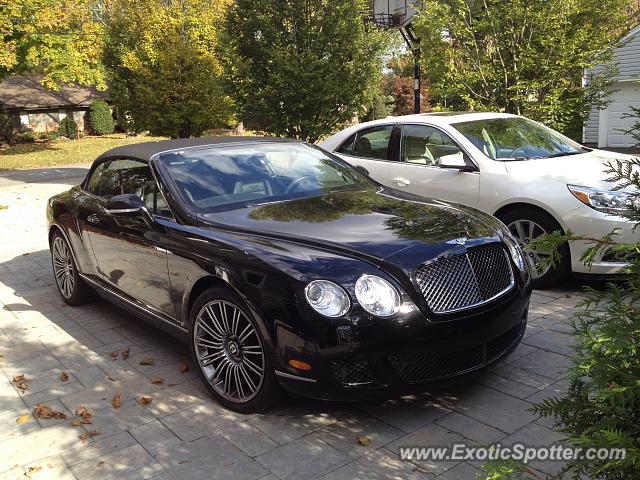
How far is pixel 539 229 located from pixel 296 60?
841cm

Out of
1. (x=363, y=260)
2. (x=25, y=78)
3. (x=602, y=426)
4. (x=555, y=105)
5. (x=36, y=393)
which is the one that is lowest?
(x=36, y=393)

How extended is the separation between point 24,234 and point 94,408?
22.3 feet

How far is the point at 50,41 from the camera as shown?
Result: 23.4m

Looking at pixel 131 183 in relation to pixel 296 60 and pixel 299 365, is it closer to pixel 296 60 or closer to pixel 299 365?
pixel 299 365

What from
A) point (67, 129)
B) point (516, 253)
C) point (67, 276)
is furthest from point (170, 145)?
point (67, 129)

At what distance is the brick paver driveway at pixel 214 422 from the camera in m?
3.02

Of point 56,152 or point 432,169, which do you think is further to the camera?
point 56,152

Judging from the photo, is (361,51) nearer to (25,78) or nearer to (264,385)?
(264,385)

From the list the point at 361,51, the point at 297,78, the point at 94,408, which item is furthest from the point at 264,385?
the point at 361,51

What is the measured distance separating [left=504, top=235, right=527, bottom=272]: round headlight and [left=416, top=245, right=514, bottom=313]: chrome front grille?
0.16 m

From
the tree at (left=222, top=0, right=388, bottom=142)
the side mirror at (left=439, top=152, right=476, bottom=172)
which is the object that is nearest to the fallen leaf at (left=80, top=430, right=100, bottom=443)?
the side mirror at (left=439, top=152, right=476, bottom=172)

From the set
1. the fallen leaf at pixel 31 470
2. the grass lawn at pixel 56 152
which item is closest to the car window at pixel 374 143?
the fallen leaf at pixel 31 470

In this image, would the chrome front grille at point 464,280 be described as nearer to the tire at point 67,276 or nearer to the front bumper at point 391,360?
the front bumper at point 391,360

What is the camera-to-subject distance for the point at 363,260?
127 inches
